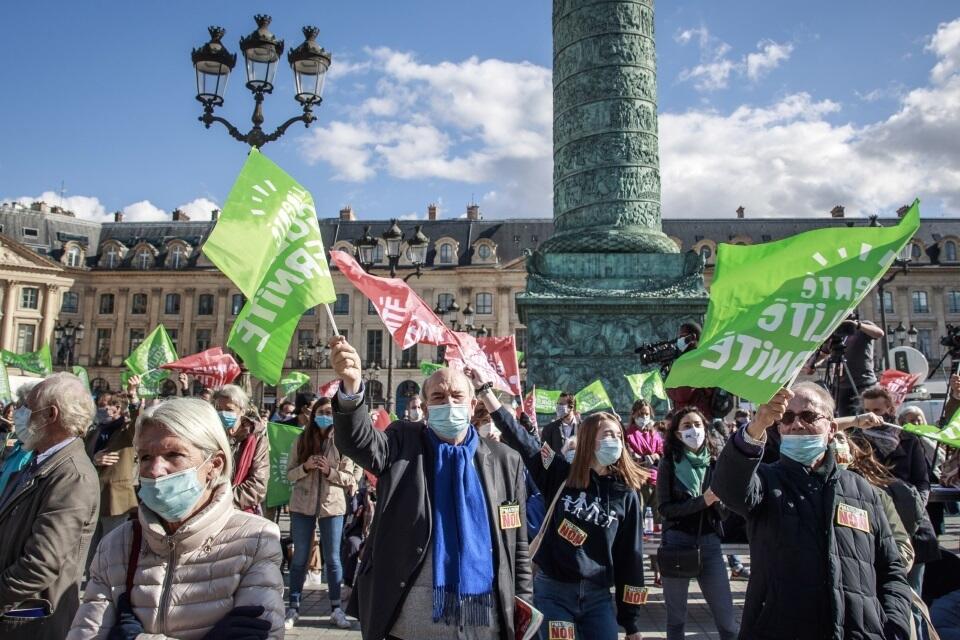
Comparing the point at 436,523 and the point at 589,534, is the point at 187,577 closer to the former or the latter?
the point at 436,523

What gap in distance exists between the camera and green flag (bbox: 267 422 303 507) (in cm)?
704

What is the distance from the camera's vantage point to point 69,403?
3.16 m

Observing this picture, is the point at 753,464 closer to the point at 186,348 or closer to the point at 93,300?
the point at 186,348

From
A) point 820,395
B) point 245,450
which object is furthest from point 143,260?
point 820,395

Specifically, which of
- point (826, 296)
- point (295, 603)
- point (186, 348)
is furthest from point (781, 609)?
point (186, 348)

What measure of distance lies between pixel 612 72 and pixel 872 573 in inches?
552

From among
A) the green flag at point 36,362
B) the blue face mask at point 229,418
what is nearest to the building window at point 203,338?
the green flag at point 36,362

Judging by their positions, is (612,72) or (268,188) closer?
(268,188)

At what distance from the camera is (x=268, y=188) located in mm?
3504

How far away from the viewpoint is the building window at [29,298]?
179 ft

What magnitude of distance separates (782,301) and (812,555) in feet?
3.37

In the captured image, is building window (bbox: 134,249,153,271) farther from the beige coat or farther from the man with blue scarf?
the man with blue scarf

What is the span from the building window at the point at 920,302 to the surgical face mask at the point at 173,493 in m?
56.6

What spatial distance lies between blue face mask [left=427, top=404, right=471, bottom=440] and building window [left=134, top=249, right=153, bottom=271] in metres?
59.2
